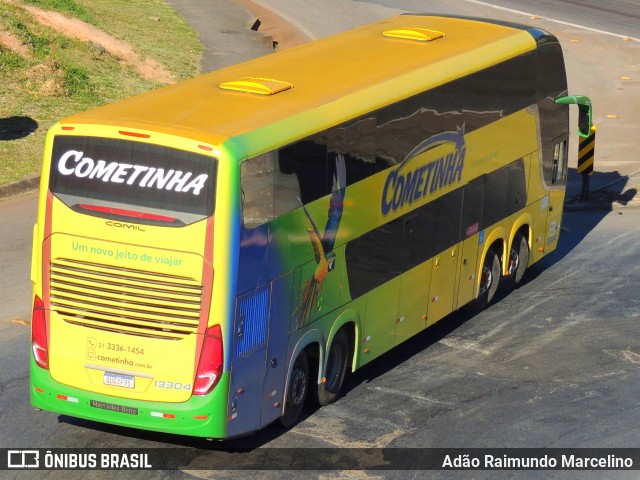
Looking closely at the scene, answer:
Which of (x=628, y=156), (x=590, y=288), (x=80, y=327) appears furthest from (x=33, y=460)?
(x=628, y=156)

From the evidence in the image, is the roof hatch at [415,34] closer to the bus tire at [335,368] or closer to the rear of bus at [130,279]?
the bus tire at [335,368]

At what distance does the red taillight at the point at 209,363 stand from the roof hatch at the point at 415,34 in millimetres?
6272

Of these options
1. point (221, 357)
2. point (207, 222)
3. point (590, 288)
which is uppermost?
point (207, 222)

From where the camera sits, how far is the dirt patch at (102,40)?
28.0 meters

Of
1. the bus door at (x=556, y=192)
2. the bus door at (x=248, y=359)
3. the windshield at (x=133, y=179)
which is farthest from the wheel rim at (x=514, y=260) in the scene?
the windshield at (x=133, y=179)

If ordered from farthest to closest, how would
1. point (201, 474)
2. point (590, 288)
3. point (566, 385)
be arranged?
point (590, 288) < point (566, 385) < point (201, 474)

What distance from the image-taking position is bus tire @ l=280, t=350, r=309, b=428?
41.9ft

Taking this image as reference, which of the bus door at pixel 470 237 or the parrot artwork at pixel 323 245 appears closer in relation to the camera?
the parrot artwork at pixel 323 245

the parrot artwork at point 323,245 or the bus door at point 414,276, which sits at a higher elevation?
the parrot artwork at point 323,245

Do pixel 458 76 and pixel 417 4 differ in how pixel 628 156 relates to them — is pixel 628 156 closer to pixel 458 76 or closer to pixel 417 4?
pixel 458 76

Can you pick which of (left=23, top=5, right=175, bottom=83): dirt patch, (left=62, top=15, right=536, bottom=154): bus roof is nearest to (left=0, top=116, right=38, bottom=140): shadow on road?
(left=23, top=5, right=175, bottom=83): dirt patch

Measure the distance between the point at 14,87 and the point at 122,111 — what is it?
564 inches

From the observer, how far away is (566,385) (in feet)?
47.7

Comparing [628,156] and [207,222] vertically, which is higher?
[207,222]
